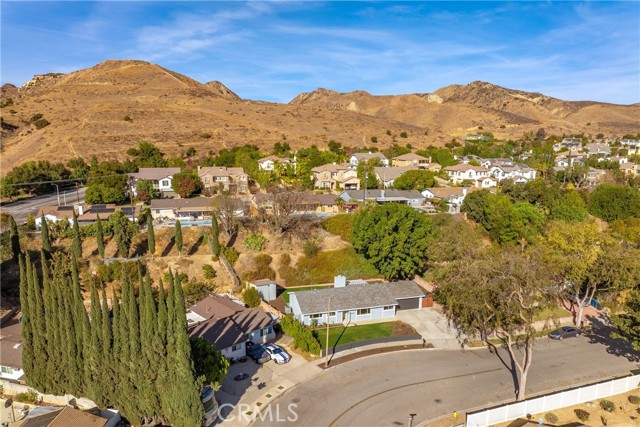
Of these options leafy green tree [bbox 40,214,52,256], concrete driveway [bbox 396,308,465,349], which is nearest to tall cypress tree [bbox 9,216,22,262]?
leafy green tree [bbox 40,214,52,256]

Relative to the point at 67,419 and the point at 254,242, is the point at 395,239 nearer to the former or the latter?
the point at 254,242

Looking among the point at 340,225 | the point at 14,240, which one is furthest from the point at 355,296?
the point at 14,240

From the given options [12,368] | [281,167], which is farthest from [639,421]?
[281,167]

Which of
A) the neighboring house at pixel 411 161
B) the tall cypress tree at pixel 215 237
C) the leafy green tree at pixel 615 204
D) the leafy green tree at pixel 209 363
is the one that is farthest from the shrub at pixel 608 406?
the neighboring house at pixel 411 161

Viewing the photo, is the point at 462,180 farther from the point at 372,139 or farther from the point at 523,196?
the point at 372,139

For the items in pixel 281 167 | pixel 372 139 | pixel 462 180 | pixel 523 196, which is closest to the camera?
pixel 523 196

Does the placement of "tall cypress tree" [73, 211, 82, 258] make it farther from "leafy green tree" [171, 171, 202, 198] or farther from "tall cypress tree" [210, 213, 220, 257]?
"leafy green tree" [171, 171, 202, 198]
